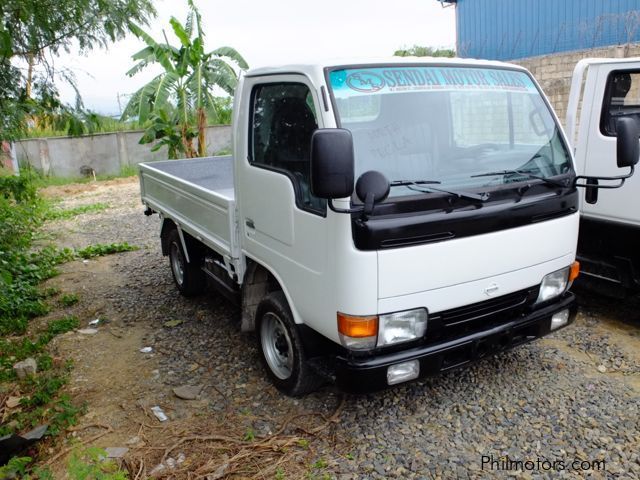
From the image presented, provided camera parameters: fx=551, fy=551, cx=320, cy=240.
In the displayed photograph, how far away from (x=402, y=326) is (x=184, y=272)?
320cm

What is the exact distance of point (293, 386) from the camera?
11.3 feet

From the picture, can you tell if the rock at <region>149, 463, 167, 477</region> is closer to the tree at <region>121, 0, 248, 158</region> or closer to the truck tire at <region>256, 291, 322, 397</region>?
the truck tire at <region>256, 291, 322, 397</region>

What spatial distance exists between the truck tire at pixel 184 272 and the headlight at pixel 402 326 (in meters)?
3.02

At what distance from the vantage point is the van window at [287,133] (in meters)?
3.07

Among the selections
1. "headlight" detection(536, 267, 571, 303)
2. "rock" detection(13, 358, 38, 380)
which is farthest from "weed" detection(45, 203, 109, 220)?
"headlight" detection(536, 267, 571, 303)

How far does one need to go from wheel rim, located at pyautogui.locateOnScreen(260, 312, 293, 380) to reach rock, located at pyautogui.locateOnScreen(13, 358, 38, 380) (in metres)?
1.90

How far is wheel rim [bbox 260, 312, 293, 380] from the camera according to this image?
3.64m

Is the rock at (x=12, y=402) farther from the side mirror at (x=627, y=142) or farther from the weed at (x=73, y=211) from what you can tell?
the weed at (x=73, y=211)

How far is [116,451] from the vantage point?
3.21 metres

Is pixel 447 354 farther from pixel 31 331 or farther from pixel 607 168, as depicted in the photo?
pixel 31 331

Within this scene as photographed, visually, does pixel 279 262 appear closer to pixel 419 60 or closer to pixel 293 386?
pixel 293 386

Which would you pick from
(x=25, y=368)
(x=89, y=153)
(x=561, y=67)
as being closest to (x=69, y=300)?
(x=25, y=368)

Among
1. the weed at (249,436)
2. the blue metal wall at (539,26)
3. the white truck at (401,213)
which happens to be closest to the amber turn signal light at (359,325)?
the white truck at (401,213)

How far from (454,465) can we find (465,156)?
169 cm
